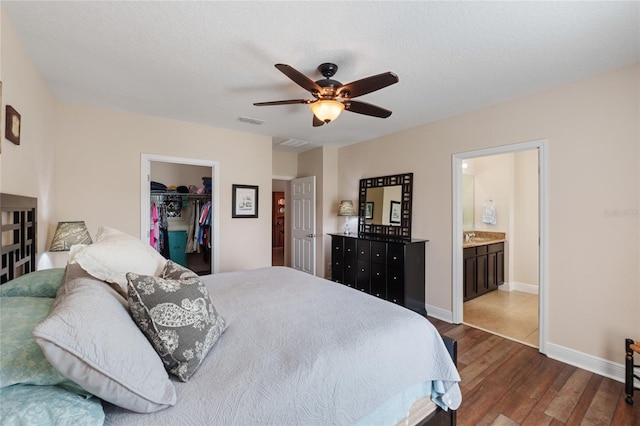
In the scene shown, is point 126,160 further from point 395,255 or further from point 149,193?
point 395,255

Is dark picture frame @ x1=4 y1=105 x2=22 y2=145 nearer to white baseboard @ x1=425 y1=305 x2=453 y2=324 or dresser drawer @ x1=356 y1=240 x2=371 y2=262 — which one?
dresser drawer @ x1=356 y1=240 x2=371 y2=262

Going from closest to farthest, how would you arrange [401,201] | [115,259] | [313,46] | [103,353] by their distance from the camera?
[103,353] < [115,259] < [313,46] < [401,201]

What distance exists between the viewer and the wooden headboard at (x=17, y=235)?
5.26 feet

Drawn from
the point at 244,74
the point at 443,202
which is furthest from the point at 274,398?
the point at 443,202

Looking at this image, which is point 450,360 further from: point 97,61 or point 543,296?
point 97,61

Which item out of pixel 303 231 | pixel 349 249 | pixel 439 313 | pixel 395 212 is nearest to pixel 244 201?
pixel 303 231

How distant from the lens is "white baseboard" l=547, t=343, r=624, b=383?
2.25 meters

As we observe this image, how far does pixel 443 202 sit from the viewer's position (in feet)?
11.4

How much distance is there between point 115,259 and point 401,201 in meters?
3.38

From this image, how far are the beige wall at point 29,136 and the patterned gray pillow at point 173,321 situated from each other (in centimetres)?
130

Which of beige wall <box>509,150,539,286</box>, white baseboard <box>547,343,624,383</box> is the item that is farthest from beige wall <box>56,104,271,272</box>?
beige wall <box>509,150,539,286</box>

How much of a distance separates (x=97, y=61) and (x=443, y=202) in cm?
371

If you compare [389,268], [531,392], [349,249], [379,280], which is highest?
[349,249]

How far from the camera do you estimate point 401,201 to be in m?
3.96
